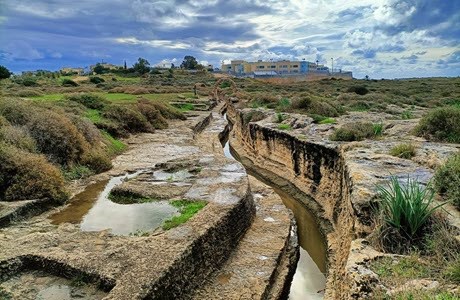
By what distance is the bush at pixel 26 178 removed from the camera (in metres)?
9.27

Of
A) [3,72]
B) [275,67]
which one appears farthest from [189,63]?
[3,72]

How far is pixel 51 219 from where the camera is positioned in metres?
8.75

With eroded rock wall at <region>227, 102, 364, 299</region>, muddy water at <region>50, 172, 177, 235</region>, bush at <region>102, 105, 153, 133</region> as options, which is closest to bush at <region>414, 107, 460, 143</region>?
eroded rock wall at <region>227, 102, 364, 299</region>

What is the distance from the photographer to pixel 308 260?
32.8 ft

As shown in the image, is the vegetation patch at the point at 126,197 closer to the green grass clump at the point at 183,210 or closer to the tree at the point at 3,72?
the green grass clump at the point at 183,210

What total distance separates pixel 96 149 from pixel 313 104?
42.2 feet

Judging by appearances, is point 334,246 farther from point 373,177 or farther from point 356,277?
point 356,277

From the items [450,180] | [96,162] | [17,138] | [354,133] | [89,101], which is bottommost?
[96,162]

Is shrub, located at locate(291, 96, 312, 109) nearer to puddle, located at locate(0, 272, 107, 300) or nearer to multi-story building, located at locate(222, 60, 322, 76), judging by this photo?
puddle, located at locate(0, 272, 107, 300)

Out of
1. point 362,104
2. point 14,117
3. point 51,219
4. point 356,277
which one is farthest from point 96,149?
point 362,104

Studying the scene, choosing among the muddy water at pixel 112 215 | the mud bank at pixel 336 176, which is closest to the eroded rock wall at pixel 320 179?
the mud bank at pixel 336 176

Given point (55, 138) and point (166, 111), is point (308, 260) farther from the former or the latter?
point (166, 111)

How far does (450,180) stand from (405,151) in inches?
131

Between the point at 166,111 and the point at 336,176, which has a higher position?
the point at 166,111
